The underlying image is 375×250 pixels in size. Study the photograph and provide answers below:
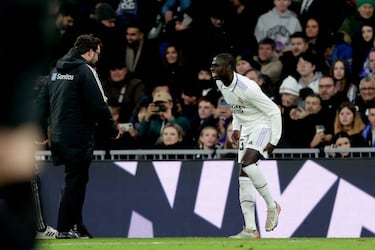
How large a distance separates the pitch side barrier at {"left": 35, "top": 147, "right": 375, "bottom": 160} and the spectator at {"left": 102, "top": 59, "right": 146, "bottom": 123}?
198 cm

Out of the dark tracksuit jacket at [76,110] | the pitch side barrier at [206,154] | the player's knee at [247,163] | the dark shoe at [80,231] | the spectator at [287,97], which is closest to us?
the dark tracksuit jacket at [76,110]

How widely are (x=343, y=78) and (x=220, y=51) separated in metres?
2.41

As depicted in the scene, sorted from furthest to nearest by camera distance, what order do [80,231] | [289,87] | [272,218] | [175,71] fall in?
[175,71] < [289,87] < [272,218] < [80,231]

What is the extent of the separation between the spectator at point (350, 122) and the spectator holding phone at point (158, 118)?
2.24 metres

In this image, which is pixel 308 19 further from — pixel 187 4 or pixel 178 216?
pixel 178 216

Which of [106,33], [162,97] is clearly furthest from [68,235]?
[106,33]

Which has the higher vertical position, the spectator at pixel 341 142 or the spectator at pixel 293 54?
the spectator at pixel 293 54

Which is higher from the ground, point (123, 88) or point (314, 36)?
point (314, 36)

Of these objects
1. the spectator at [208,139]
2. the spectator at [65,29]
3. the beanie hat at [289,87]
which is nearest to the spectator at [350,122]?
the beanie hat at [289,87]

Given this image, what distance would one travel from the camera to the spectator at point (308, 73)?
1659 centimetres

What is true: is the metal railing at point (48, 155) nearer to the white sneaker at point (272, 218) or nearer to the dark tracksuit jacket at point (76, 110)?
the dark tracksuit jacket at point (76, 110)

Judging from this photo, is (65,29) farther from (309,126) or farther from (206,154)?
(309,126)

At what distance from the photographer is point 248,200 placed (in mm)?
12633

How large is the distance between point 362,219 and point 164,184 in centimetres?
258
